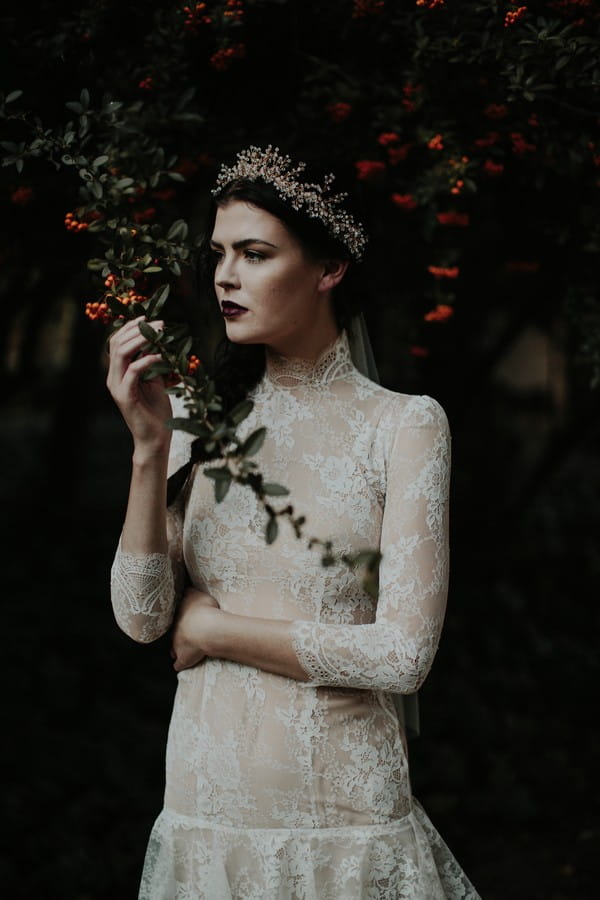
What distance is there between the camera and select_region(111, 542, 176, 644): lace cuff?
2.20 meters

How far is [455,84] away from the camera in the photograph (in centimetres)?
259

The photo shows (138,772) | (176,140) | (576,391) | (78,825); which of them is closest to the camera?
(176,140)

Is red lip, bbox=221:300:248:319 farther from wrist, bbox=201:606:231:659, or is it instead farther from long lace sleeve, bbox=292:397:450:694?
wrist, bbox=201:606:231:659

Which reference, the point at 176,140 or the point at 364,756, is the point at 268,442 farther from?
the point at 176,140

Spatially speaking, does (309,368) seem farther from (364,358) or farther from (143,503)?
(143,503)

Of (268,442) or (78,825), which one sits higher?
(268,442)

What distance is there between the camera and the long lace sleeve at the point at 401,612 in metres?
2.10

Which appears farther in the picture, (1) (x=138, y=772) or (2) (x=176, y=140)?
(1) (x=138, y=772)

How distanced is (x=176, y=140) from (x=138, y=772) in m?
3.36

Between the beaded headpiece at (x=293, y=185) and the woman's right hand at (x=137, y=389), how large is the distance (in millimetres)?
539

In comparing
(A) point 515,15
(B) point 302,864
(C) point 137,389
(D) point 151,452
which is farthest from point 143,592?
(A) point 515,15

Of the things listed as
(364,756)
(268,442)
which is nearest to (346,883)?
(364,756)

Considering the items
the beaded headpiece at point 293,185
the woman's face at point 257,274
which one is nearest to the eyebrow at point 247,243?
the woman's face at point 257,274

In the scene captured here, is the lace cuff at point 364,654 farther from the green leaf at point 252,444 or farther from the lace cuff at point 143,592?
the green leaf at point 252,444
